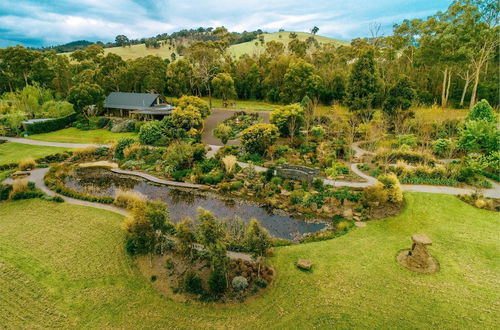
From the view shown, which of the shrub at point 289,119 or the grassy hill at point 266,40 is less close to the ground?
the grassy hill at point 266,40

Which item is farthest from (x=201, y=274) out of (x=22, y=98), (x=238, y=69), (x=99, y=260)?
(x=238, y=69)

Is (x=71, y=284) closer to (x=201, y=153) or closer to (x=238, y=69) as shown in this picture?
(x=201, y=153)

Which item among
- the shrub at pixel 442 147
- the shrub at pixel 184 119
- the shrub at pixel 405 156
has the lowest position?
the shrub at pixel 405 156

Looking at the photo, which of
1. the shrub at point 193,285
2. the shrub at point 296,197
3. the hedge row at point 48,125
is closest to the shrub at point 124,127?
the hedge row at point 48,125

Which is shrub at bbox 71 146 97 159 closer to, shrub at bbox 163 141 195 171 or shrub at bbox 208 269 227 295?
shrub at bbox 163 141 195 171

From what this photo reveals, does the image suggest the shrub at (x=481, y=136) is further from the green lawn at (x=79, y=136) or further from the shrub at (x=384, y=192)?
the green lawn at (x=79, y=136)
